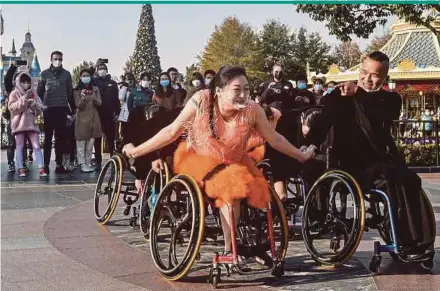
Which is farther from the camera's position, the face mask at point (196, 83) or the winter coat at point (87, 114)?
the winter coat at point (87, 114)

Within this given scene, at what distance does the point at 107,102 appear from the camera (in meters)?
12.5

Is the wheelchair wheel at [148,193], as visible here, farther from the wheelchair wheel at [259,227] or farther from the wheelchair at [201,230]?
the wheelchair wheel at [259,227]

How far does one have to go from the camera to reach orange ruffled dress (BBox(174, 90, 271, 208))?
4250 millimetres

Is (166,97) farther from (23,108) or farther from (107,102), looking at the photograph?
(107,102)

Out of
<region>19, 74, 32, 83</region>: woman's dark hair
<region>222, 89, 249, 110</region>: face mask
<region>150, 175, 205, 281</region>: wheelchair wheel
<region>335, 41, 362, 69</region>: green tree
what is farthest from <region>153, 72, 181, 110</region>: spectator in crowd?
<region>335, 41, 362, 69</region>: green tree

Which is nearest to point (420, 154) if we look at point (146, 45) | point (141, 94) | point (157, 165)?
point (141, 94)

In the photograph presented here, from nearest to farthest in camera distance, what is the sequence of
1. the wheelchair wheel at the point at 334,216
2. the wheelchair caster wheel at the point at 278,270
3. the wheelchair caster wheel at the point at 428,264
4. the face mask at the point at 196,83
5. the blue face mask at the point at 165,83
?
the wheelchair caster wheel at the point at 278,270
the wheelchair wheel at the point at 334,216
the wheelchair caster wheel at the point at 428,264
the blue face mask at the point at 165,83
the face mask at the point at 196,83

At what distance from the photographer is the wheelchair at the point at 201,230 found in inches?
164

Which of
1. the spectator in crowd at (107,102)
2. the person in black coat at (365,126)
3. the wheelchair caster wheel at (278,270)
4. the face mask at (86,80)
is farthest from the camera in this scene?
the spectator in crowd at (107,102)

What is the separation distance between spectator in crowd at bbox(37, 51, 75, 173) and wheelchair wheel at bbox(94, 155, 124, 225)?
457 centimetres

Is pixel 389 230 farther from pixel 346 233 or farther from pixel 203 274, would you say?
pixel 203 274

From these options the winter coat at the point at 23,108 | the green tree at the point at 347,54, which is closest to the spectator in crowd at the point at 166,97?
the winter coat at the point at 23,108

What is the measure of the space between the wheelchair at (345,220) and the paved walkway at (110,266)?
122 millimetres

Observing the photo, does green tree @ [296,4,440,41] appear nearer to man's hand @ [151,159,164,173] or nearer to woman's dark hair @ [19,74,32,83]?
woman's dark hair @ [19,74,32,83]
